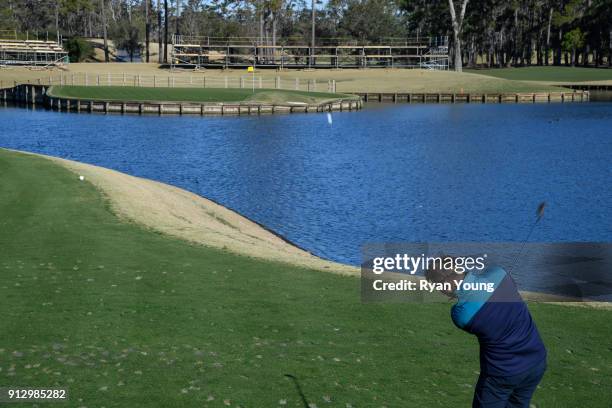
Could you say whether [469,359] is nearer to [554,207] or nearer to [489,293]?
[489,293]

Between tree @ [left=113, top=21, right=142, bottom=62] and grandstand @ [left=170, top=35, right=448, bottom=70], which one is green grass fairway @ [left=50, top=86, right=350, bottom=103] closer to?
grandstand @ [left=170, top=35, right=448, bottom=70]

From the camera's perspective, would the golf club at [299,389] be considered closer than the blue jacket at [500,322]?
No

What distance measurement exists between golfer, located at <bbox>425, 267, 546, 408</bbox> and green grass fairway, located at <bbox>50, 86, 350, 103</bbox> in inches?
3510

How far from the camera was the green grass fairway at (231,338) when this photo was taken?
12133 millimetres

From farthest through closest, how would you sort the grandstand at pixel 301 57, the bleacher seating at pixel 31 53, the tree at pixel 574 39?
the tree at pixel 574 39
the grandstand at pixel 301 57
the bleacher seating at pixel 31 53

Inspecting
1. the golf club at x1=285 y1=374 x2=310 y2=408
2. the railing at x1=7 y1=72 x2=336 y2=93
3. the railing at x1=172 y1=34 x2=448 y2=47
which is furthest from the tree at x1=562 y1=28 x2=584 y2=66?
the golf club at x1=285 y1=374 x2=310 y2=408

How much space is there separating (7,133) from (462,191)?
42.8 metres

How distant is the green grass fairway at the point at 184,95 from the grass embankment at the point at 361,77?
42.2ft

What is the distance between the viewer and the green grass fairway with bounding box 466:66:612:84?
145500mm

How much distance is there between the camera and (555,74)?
151 metres

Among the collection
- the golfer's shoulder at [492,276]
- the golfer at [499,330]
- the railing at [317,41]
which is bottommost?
the golfer at [499,330]

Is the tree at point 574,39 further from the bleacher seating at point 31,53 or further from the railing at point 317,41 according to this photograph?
the bleacher seating at point 31,53

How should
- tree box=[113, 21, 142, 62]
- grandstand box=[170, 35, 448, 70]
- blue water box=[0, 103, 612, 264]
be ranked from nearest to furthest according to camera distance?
blue water box=[0, 103, 612, 264] → grandstand box=[170, 35, 448, 70] → tree box=[113, 21, 142, 62]

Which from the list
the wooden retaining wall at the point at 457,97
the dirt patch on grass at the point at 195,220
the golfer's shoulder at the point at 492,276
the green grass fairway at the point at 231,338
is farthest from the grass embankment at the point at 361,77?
the golfer's shoulder at the point at 492,276
